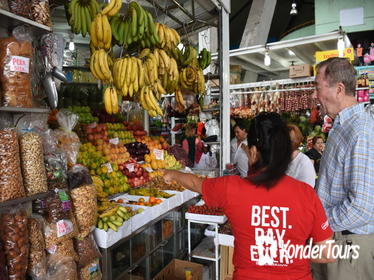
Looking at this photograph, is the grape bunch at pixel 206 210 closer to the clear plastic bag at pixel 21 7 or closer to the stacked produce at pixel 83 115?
the stacked produce at pixel 83 115

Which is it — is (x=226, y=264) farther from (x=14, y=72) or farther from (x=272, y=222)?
(x=14, y=72)

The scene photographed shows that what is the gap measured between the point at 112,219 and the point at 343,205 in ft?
5.54

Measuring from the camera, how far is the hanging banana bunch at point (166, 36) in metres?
2.99

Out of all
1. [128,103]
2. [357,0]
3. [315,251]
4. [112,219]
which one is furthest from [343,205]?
[357,0]

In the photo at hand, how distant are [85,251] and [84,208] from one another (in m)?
0.31

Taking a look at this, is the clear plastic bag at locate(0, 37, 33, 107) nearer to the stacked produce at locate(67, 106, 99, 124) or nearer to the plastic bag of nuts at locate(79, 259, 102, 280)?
the plastic bag of nuts at locate(79, 259, 102, 280)

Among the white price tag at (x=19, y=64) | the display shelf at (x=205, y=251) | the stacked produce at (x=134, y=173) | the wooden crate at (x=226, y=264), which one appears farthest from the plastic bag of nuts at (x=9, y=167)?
the display shelf at (x=205, y=251)

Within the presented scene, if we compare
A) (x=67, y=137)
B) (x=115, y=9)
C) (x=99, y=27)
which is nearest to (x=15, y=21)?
(x=99, y=27)

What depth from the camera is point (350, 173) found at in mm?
1730

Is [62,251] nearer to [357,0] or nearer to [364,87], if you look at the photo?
[364,87]

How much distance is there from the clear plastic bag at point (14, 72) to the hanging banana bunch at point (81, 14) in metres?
0.62

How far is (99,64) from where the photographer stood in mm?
2344

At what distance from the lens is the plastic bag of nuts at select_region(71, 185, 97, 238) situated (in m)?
2.17

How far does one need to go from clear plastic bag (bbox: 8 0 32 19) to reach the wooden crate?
297cm
